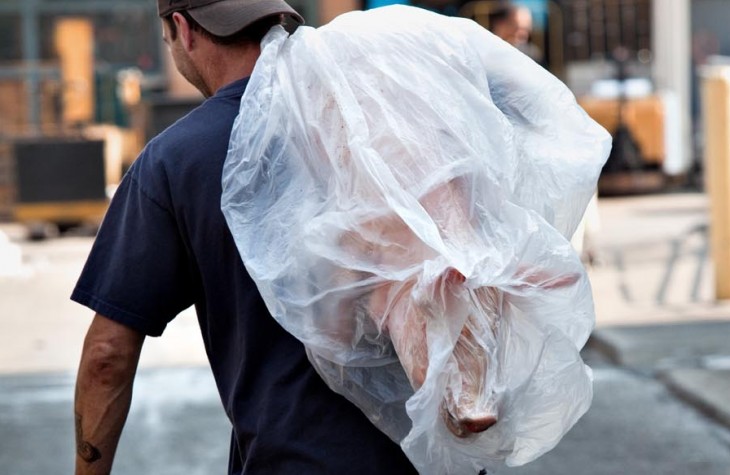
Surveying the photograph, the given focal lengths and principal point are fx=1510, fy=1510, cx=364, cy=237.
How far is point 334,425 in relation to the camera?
8.62 ft

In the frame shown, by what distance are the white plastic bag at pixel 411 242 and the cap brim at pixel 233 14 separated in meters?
0.06

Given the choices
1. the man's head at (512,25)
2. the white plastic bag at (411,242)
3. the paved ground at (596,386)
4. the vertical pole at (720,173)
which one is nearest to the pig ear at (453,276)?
the white plastic bag at (411,242)

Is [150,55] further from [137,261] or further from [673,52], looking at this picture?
[137,261]

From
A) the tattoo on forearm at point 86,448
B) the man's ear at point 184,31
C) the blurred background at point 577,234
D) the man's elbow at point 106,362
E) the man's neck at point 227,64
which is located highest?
the man's ear at point 184,31

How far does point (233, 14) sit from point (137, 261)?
0.47 meters

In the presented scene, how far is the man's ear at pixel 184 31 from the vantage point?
276 centimetres

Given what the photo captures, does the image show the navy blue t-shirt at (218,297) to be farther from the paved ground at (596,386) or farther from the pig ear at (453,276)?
the paved ground at (596,386)

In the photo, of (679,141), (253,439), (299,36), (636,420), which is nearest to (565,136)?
(299,36)

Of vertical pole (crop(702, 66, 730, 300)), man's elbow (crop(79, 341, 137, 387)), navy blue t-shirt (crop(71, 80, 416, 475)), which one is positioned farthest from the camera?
vertical pole (crop(702, 66, 730, 300))

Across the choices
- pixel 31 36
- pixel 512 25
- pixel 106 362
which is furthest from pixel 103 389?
pixel 31 36

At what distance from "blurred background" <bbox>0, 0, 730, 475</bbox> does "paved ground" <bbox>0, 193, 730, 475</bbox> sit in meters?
0.02

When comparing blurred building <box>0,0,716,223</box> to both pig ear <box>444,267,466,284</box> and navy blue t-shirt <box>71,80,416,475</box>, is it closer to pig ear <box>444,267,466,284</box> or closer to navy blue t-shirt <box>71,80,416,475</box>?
navy blue t-shirt <box>71,80,416,475</box>

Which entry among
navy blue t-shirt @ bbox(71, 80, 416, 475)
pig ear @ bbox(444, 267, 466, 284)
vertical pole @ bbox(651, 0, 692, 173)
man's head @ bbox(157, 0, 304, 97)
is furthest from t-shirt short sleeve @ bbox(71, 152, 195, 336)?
vertical pole @ bbox(651, 0, 692, 173)

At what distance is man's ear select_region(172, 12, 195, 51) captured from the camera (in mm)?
2758
